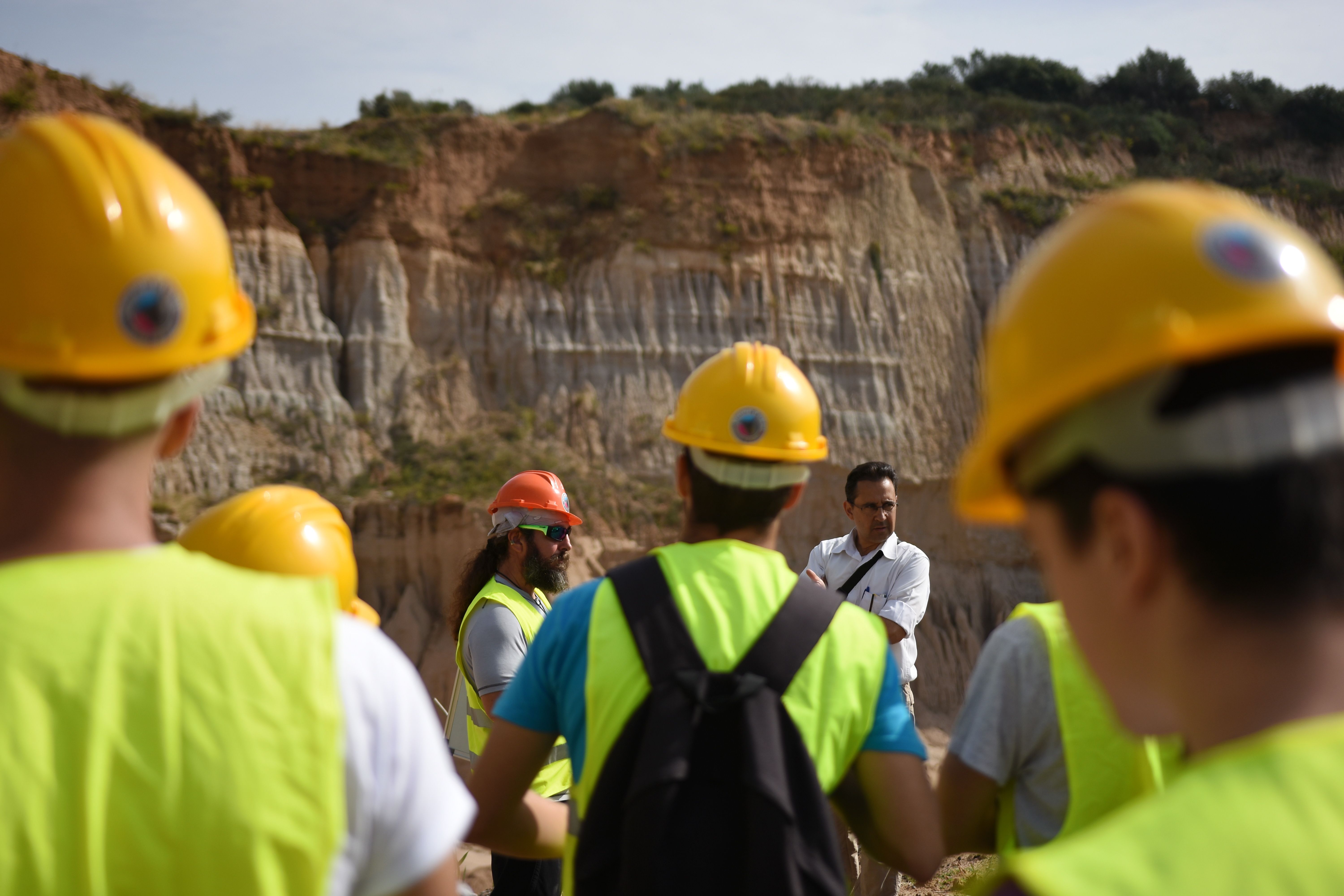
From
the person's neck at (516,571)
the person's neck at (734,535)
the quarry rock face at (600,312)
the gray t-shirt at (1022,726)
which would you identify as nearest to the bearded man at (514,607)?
the person's neck at (516,571)

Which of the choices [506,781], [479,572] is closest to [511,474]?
[479,572]

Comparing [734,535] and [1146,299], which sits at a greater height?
[1146,299]

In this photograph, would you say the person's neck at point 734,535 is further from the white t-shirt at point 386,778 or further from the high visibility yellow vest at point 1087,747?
the white t-shirt at point 386,778

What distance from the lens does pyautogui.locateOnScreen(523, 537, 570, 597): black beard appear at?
5570 millimetres

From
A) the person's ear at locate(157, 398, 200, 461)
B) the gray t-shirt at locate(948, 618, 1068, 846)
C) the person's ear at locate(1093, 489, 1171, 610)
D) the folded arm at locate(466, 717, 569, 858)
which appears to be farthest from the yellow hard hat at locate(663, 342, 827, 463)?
the person's ear at locate(1093, 489, 1171, 610)

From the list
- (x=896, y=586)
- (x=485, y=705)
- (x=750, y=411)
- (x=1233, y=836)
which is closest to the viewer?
(x=1233, y=836)

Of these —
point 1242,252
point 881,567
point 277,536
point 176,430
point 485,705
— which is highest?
point 1242,252

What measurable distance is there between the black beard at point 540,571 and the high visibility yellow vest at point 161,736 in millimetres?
4036

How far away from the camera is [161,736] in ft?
4.75

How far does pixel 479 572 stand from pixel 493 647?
2.89ft

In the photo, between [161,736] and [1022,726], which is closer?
[161,736]

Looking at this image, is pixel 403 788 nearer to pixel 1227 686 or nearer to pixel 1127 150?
pixel 1227 686

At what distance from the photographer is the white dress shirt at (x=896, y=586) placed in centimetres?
650

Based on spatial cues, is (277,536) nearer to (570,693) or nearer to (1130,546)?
(570,693)
